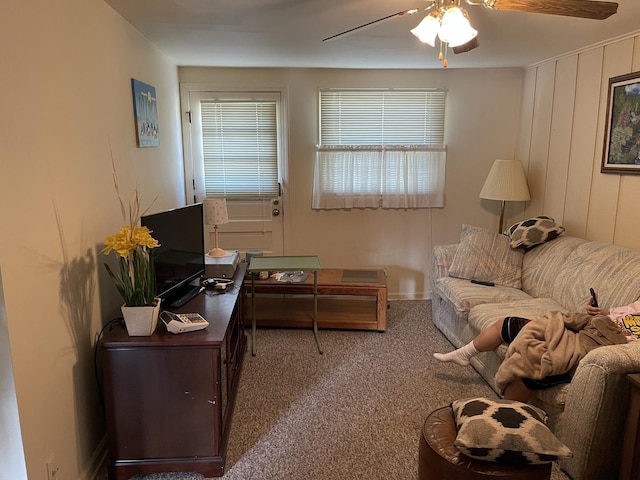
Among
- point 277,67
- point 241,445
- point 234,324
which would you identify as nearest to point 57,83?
point 234,324

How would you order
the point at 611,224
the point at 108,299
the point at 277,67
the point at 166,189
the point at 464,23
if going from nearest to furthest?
the point at 464,23, the point at 108,299, the point at 611,224, the point at 166,189, the point at 277,67

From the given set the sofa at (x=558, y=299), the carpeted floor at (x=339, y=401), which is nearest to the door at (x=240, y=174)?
the carpeted floor at (x=339, y=401)

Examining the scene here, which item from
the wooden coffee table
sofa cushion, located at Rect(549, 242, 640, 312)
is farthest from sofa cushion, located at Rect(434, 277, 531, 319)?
the wooden coffee table

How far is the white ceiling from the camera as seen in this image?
238 cm

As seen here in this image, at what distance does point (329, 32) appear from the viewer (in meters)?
2.88

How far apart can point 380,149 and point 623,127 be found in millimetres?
1949

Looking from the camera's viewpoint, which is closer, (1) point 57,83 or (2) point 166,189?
(1) point 57,83

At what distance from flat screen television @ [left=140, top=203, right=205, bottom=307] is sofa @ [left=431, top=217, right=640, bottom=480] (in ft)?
6.13

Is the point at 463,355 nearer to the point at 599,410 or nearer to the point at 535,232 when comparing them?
the point at 599,410

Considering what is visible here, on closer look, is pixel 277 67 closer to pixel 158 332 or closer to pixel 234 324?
pixel 234 324

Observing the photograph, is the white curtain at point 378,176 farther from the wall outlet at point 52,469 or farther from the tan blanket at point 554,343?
the wall outlet at point 52,469

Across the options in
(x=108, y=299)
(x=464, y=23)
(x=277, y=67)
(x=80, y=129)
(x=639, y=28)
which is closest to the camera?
(x=464, y=23)

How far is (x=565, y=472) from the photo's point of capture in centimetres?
210

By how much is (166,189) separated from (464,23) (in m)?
2.53
